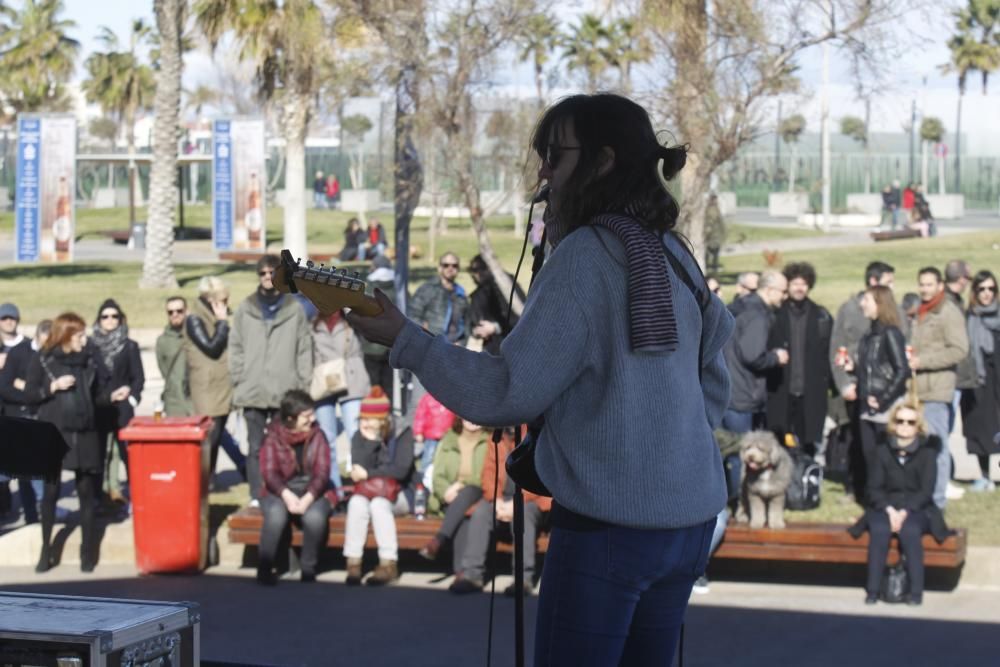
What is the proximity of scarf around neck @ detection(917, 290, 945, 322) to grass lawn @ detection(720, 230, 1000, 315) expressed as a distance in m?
16.3

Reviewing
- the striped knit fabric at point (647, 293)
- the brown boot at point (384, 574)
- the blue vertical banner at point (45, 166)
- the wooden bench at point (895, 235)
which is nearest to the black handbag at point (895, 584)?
the brown boot at point (384, 574)

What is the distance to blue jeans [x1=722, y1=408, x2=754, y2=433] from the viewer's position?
33.4 feet

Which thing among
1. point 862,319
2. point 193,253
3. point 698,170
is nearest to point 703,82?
point 698,170

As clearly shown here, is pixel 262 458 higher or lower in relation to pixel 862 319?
lower

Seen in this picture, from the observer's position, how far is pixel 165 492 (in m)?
8.93

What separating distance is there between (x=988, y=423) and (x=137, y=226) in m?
36.0

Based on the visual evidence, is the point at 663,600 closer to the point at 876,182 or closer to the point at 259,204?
the point at 259,204

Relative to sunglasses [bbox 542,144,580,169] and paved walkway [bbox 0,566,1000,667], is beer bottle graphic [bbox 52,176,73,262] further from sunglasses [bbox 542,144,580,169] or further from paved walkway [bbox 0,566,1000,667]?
sunglasses [bbox 542,144,580,169]

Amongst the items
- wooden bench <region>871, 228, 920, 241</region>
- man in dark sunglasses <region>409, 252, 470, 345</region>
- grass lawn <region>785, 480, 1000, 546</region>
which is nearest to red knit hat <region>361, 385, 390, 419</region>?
grass lawn <region>785, 480, 1000, 546</region>

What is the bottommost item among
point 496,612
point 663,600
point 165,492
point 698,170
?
point 496,612

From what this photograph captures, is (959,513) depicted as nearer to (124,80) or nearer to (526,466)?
(526,466)

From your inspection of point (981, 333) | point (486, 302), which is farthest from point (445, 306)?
point (981, 333)

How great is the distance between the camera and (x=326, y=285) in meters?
2.92

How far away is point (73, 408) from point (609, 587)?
689 cm
